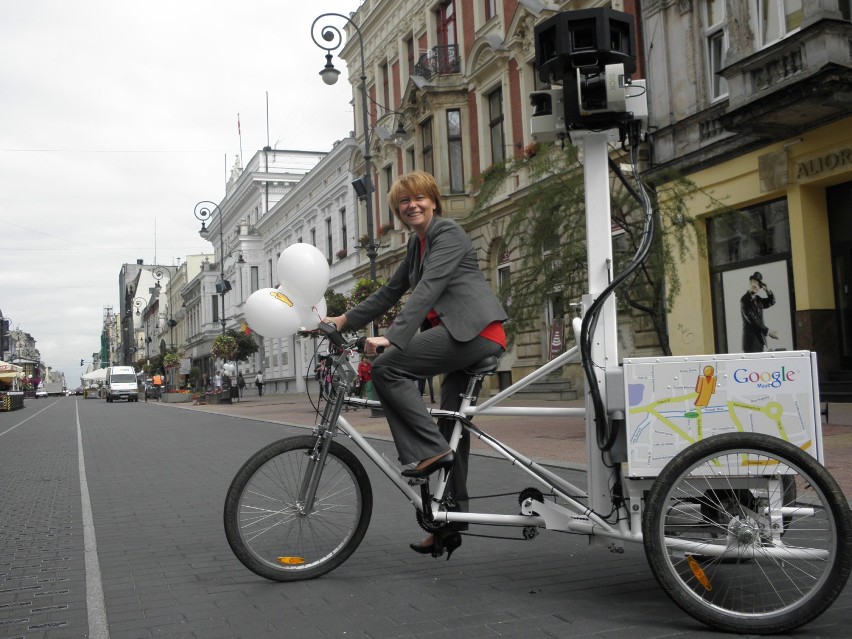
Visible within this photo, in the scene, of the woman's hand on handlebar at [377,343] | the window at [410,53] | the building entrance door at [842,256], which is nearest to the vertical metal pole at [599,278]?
the woman's hand on handlebar at [377,343]

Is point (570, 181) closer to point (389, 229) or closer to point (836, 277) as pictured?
point (836, 277)

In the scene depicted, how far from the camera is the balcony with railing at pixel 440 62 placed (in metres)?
28.7

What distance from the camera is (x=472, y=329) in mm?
4195

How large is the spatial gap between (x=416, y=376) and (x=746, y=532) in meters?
1.56

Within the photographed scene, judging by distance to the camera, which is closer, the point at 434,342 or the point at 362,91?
the point at 434,342

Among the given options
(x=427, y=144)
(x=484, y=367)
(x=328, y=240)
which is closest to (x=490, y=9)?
(x=427, y=144)

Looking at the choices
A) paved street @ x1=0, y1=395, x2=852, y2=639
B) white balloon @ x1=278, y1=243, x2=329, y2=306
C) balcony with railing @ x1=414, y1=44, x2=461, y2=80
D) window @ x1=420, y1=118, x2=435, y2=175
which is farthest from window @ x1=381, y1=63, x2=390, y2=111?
white balloon @ x1=278, y1=243, x2=329, y2=306

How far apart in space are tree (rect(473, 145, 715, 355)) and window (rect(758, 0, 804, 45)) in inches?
171

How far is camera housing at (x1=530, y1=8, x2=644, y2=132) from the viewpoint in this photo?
12.9ft

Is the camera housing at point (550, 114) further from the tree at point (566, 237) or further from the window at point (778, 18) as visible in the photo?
the window at point (778, 18)

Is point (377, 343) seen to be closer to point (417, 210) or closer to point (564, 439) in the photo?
point (417, 210)

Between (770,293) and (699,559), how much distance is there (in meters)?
13.8

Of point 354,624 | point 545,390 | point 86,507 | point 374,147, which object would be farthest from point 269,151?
point 354,624

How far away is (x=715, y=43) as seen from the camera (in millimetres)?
17422
